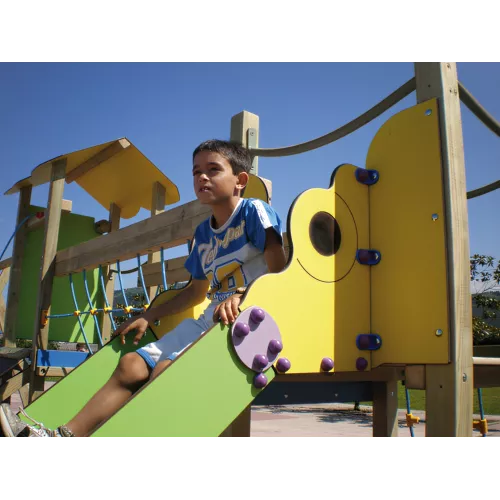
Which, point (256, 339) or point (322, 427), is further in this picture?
point (322, 427)

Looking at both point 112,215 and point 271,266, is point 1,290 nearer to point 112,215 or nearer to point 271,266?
point 112,215

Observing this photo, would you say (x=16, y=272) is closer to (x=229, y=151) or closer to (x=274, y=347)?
(x=229, y=151)

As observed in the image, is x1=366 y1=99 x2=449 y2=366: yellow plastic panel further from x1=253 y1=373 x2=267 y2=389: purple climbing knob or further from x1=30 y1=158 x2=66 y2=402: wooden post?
x1=30 y1=158 x2=66 y2=402: wooden post

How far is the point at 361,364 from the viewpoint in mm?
1582

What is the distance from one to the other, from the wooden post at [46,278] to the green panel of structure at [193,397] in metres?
3.19

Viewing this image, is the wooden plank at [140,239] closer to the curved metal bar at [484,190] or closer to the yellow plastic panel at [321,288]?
the yellow plastic panel at [321,288]

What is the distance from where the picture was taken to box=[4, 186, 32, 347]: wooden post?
4.72m

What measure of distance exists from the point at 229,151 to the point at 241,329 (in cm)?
78

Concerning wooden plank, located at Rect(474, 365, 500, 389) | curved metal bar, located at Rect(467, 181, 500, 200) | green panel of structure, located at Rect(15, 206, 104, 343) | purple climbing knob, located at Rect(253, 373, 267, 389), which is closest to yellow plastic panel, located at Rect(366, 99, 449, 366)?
purple climbing knob, located at Rect(253, 373, 267, 389)

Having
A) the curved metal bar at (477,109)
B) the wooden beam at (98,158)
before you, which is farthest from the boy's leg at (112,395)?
the wooden beam at (98,158)

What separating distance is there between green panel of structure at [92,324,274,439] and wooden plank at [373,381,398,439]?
53.3 inches

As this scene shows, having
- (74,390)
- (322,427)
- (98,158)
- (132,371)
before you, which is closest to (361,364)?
(132,371)

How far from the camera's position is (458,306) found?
144cm
